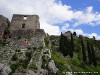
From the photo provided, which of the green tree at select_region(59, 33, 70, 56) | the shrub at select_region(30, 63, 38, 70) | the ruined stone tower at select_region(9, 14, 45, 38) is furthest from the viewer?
the green tree at select_region(59, 33, 70, 56)

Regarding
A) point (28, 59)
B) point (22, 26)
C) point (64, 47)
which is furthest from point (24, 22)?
point (64, 47)

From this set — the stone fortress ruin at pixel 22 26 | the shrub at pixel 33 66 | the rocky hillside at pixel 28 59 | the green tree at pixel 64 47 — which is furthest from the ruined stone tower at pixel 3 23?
the green tree at pixel 64 47

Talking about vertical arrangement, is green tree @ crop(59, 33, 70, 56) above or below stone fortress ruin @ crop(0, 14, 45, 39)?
below

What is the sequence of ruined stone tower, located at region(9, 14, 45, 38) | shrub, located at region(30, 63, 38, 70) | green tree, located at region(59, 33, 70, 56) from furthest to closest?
green tree, located at region(59, 33, 70, 56)
ruined stone tower, located at region(9, 14, 45, 38)
shrub, located at region(30, 63, 38, 70)

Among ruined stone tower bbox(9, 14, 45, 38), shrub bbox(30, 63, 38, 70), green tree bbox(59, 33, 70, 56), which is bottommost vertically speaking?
shrub bbox(30, 63, 38, 70)

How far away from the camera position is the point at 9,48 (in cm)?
4338

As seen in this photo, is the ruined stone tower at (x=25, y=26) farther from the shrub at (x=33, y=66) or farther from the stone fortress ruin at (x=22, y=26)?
the shrub at (x=33, y=66)

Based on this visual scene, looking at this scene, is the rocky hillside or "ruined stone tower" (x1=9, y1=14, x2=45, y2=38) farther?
"ruined stone tower" (x1=9, y1=14, x2=45, y2=38)

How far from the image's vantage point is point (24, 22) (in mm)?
48594

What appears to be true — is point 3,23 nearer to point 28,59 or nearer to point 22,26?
point 22,26

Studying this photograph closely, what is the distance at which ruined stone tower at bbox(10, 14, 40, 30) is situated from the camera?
47969mm

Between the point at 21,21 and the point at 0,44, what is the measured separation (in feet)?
24.4

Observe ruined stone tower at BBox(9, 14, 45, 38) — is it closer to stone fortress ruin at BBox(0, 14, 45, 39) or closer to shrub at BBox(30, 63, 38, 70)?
stone fortress ruin at BBox(0, 14, 45, 39)

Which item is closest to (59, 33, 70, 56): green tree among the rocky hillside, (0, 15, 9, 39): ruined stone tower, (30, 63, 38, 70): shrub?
the rocky hillside
